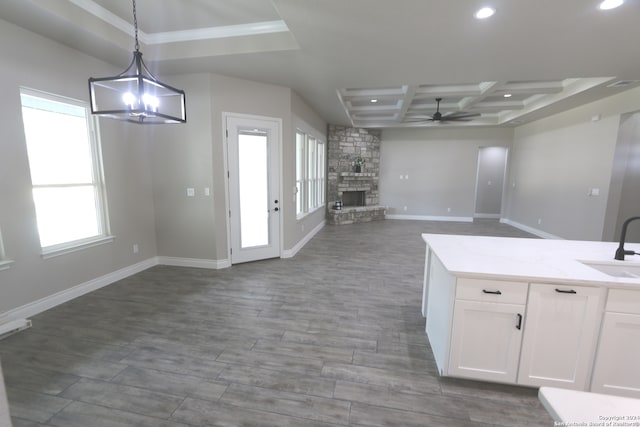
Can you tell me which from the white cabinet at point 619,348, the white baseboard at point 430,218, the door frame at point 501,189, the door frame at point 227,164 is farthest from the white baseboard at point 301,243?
the door frame at point 501,189

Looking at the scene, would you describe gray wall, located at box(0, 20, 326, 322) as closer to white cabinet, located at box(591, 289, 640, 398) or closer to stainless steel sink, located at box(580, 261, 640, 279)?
stainless steel sink, located at box(580, 261, 640, 279)

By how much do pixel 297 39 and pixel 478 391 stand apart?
3397mm

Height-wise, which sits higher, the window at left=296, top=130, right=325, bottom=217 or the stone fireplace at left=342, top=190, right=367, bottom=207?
the window at left=296, top=130, right=325, bottom=217

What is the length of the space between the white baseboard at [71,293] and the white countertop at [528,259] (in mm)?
3919

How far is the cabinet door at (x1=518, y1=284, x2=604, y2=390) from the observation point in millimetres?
1695

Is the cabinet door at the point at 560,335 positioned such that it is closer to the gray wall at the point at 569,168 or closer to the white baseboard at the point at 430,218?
the gray wall at the point at 569,168

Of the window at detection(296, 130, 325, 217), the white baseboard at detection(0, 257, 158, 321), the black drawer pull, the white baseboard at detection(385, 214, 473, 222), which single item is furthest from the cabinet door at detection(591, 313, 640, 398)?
the white baseboard at detection(385, 214, 473, 222)

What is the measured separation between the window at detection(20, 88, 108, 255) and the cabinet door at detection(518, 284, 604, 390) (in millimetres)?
4425

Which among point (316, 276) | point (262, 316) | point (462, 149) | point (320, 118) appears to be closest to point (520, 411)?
point (262, 316)

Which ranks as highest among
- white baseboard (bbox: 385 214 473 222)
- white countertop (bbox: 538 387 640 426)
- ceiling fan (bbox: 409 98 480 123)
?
ceiling fan (bbox: 409 98 480 123)

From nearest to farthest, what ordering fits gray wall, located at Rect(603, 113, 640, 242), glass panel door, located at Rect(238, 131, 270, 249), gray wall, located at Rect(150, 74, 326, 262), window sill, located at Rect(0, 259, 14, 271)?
window sill, located at Rect(0, 259, 14, 271), gray wall, located at Rect(150, 74, 326, 262), glass panel door, located at Rect(238, 131, 270, 249), gray wall, located at Rect(603, 113, 640, 242)

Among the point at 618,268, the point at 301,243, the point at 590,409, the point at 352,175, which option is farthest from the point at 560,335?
the point at 352,175

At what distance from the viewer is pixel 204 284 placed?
3631 mm

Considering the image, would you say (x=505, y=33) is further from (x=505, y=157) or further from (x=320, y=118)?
(x=505, y=157)
